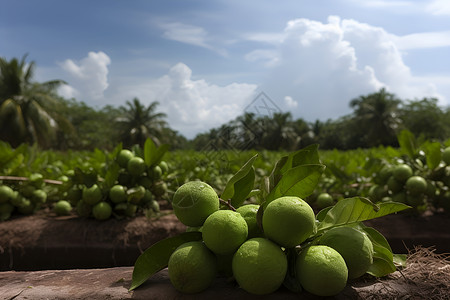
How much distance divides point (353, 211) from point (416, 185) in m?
2.42

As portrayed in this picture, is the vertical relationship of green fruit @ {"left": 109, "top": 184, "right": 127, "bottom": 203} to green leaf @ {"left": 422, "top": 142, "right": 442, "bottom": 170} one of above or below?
below

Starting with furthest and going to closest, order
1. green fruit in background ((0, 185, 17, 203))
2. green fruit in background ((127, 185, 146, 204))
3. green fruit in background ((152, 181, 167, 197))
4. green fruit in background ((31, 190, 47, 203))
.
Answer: green fruit in background ((31, 190, 47, 203)) → green fruit in background ((152, 181, 167, 197)) → green fruit in background ((0, 185, 17, 203)) → green fruit in background ((127, 185, 146, 204))

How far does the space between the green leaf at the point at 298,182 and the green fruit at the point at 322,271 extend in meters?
0.26

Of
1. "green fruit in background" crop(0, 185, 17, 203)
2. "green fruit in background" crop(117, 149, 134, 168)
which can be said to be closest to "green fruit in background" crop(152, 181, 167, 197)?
"green fruit in background" crop(117, 149, 134, 168)

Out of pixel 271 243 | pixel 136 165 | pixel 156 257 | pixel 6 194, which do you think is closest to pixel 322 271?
pixel 271 243

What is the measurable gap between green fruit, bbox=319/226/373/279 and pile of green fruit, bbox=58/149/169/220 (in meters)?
2.67

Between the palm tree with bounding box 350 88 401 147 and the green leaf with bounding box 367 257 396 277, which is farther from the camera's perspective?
the palm tree with bounding box 350 88 401 147

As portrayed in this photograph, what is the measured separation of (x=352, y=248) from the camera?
50.4 inches

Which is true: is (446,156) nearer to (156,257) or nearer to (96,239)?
(156,257)

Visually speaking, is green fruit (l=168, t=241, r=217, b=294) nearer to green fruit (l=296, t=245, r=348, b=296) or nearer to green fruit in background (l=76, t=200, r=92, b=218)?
green fruit (l=296, t=245, r=348, b=296)

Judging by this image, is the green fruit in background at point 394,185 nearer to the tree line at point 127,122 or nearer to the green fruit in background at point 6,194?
the green fruit in background at point 6,194

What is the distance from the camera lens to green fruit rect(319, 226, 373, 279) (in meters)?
1.28

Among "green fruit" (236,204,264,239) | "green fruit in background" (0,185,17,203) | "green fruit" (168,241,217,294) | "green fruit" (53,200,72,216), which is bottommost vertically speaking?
"green fruit" (53,200,72,216)

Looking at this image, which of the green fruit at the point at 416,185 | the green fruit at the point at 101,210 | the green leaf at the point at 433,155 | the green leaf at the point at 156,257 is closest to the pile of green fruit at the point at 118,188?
the green fruit at the point at 101,210
